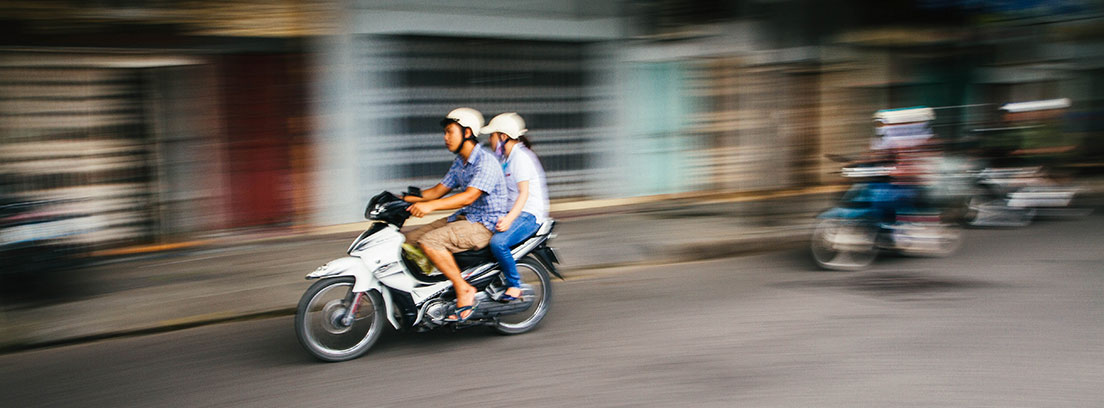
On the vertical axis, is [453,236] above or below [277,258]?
above

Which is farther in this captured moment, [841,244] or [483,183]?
[841,244]

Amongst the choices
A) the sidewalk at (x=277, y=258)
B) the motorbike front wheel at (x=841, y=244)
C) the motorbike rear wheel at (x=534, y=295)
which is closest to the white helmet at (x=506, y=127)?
the motorbike rear wheel at (x=534, y=295)

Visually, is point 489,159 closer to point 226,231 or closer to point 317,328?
point 317,328

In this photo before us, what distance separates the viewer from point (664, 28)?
11586mm

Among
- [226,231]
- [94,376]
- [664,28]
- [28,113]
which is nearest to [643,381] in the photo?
[94,376]

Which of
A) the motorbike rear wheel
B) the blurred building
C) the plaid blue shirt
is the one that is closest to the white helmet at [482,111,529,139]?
the plaid blue shirt

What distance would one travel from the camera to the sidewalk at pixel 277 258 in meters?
6.19

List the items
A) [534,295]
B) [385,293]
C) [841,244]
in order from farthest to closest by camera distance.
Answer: [841,244]
[534,295]
[385,293]

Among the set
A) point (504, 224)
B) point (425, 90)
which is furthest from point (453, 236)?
point (425, 90)

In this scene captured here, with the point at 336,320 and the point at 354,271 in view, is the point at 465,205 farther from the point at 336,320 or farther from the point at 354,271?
the point at 336,320

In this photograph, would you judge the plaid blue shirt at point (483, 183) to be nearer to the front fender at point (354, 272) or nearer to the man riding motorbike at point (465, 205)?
the man riding motorbike at point (465, 205)

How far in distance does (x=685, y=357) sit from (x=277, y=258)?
449 centimetres

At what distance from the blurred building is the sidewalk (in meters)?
0.37

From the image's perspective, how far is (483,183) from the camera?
17.7 ft
